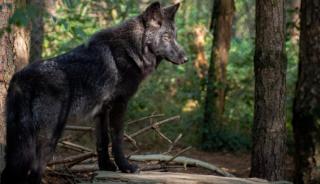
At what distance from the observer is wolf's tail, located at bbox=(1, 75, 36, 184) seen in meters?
5.32

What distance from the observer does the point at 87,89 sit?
19.7 ft

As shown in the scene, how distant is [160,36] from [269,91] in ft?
5.12

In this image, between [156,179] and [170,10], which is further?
[170,10]

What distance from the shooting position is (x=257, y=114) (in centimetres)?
737

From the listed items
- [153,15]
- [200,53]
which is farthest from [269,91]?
[200,53]

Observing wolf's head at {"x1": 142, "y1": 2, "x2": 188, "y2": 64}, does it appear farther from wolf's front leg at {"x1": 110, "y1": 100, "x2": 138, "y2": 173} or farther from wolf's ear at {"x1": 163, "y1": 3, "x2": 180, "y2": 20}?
wolf's front leg at {"x1": 110, "y1": 100, "x2": 138, "y2": 173}

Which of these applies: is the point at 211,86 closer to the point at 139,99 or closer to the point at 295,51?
the point at 139,99

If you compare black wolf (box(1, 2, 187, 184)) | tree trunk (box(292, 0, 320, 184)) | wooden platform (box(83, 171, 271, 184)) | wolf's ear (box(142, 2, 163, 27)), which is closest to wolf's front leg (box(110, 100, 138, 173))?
black wolf (box(1, 2, 187, 184))

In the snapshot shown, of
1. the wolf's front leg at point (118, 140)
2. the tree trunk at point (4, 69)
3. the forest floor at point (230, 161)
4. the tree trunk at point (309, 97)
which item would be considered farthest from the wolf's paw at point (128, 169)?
the forest floor at point (230, 161)

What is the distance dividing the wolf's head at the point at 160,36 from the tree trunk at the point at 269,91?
107 centimetres

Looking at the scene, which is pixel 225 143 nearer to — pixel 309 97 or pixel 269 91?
pixel 269 91

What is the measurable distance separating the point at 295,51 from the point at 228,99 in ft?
11.2

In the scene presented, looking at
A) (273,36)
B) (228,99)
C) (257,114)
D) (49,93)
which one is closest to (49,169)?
(49,93)

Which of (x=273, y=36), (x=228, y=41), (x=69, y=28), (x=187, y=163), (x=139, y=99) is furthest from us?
(x=139, y=99)
